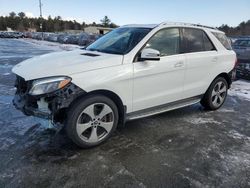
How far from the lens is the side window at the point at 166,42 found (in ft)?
15.0

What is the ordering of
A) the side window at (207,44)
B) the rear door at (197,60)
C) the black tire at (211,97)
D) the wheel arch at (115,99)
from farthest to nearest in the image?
the black tire at (211,97)
the side window at (207,44)
the rear door at (197,60)
the wheel arch at (115,99)

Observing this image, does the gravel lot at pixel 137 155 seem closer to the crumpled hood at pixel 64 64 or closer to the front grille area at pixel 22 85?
the front grille area at pixel 22 85

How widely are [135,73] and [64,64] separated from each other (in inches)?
41.8

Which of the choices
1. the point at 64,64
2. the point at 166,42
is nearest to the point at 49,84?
the point at 64,64

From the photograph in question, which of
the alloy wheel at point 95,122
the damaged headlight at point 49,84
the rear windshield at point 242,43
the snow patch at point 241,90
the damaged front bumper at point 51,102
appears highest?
the rear windshield at point 242,43

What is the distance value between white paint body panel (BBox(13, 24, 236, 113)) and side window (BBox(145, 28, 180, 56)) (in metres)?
0.09

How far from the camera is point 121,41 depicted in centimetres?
471

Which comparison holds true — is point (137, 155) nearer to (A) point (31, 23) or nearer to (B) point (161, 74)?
(B) point (161, 74)

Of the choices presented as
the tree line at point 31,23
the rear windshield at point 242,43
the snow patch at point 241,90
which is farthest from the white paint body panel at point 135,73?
the tree line at point 31,23

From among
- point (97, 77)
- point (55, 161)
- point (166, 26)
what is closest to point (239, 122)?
point (166, 26)

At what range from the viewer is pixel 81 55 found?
4.38 m

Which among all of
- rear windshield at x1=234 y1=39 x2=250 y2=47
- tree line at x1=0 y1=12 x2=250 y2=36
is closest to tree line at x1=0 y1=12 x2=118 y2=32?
tree line at x1=0 y1=12 x2=250 y2=36

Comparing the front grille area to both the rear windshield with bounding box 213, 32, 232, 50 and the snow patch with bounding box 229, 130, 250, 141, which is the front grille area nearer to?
the snow patch with bounding box 229, 130, 250, 141

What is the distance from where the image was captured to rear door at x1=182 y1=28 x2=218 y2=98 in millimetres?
5055
